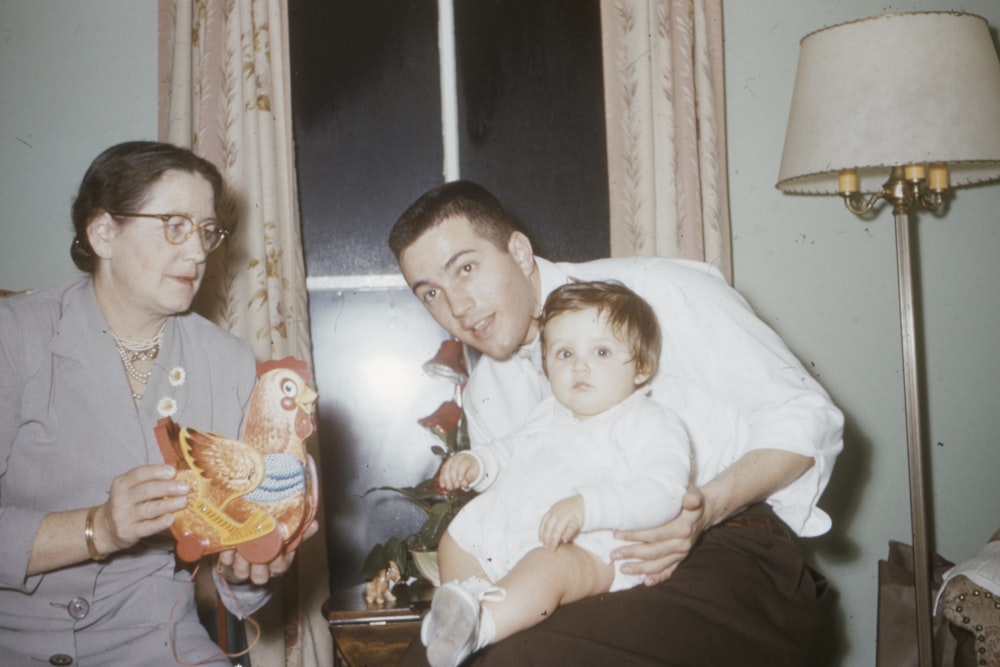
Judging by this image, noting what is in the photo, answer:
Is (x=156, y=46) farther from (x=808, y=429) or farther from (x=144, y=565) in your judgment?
(x=808, y=429)

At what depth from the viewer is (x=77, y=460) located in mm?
1390

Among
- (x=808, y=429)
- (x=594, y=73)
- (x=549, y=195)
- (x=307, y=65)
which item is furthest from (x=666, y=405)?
(x=307, y=65)

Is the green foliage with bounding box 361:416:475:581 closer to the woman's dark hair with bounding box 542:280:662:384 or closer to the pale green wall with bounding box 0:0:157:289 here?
the woman's dark hair with bounding box 542:280:662:384

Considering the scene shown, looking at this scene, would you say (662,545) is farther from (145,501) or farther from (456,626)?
(145,501)

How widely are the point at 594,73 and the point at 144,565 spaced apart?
2289 mm

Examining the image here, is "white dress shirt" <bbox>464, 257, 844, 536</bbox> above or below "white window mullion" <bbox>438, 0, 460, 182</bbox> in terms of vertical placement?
below

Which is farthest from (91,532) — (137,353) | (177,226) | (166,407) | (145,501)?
Answer: (177,226)

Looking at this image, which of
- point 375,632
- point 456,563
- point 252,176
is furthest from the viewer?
point 252,176

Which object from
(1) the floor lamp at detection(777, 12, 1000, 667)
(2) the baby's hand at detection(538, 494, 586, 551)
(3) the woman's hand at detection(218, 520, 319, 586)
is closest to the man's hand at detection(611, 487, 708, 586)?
(2) the baby's hand at detection(538, 494, 586, 551)

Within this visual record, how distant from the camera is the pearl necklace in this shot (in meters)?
1.47

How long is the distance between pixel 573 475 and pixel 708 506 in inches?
10.6

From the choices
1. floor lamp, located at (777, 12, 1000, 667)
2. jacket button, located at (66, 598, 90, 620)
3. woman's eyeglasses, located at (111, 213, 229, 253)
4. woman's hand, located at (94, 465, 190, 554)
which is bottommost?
jacket button, located at (66, 598, 90, 620)

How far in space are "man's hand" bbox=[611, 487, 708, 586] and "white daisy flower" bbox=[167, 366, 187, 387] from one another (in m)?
0.84

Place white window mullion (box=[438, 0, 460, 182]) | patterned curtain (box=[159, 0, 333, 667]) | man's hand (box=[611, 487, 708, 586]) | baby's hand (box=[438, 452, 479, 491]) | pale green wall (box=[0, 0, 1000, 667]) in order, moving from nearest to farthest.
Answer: man's hand (box=[611, 487, 708, 586]) → baby's hand (box=[438, 452, 479, 491]) → patterned curtain (box=[159, 0, 333, 667]) → pale green wall (box=[0, 0, 1000, 667]) → white window mullion (box=[438, 0, 460, 182])
